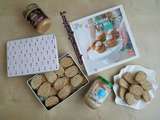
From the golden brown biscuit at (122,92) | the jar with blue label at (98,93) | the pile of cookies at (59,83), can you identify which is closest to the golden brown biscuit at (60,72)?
the pile of cookies at (59,83)

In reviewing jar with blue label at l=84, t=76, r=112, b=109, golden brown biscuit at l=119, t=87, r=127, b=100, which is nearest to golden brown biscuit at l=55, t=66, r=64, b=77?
jar with blue label at l=84, t=76, r=112, b=109

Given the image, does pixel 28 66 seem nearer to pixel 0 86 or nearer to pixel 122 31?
pixel 0 86

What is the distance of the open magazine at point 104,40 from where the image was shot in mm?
1026

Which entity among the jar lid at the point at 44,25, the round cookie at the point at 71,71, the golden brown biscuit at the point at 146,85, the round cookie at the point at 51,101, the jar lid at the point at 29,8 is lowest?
the golden brown biscuit at the point at 146,85

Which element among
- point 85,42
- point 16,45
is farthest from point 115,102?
point 16,45

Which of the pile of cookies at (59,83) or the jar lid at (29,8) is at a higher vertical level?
the jar lid at (29,8)

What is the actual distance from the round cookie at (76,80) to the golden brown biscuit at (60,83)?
0.02 meters

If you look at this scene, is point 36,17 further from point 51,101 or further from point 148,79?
point 148,79

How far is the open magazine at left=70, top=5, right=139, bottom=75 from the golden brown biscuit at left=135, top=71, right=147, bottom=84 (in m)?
0.07

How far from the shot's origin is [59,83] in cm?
96

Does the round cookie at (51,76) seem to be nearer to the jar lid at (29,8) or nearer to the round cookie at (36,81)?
the round cookie at (36,81)

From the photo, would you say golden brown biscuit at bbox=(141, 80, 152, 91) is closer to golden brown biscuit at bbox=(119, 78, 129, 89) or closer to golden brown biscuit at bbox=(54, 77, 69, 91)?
golden brown biscuit at bbox=(119, 78, 129, 89)

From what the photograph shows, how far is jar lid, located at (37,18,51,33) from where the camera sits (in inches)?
38.7

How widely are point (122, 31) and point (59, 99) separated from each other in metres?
0.35
